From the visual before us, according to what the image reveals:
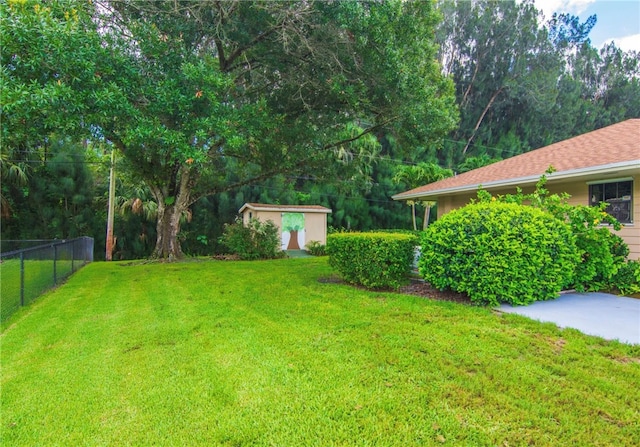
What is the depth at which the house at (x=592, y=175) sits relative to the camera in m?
6.42

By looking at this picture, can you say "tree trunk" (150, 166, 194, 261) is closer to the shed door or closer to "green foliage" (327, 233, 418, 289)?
the shed door

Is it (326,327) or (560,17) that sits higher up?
(560,17)

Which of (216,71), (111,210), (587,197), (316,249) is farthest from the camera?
(316,249)

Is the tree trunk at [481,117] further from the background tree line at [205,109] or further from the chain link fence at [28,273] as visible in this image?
the chain link fence at [28,273]

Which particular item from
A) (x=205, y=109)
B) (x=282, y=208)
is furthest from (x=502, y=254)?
(x=282, y=208)

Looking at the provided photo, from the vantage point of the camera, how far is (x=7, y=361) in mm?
3309

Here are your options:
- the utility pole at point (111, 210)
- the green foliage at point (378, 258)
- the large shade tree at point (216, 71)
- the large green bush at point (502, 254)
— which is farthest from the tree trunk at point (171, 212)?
the large green bush at point (502, 254)

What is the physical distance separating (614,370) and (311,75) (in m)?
7.74

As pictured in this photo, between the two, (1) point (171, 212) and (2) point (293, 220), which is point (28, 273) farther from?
(2) point (293, 220)

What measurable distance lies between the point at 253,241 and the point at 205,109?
260 inches

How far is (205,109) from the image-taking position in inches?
263

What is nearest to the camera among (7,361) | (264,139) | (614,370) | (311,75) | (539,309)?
(614,370)

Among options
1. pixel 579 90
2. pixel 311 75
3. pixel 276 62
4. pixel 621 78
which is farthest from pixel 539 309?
pixel 621 78

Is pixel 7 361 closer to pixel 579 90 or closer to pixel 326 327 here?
pixel 326 327
